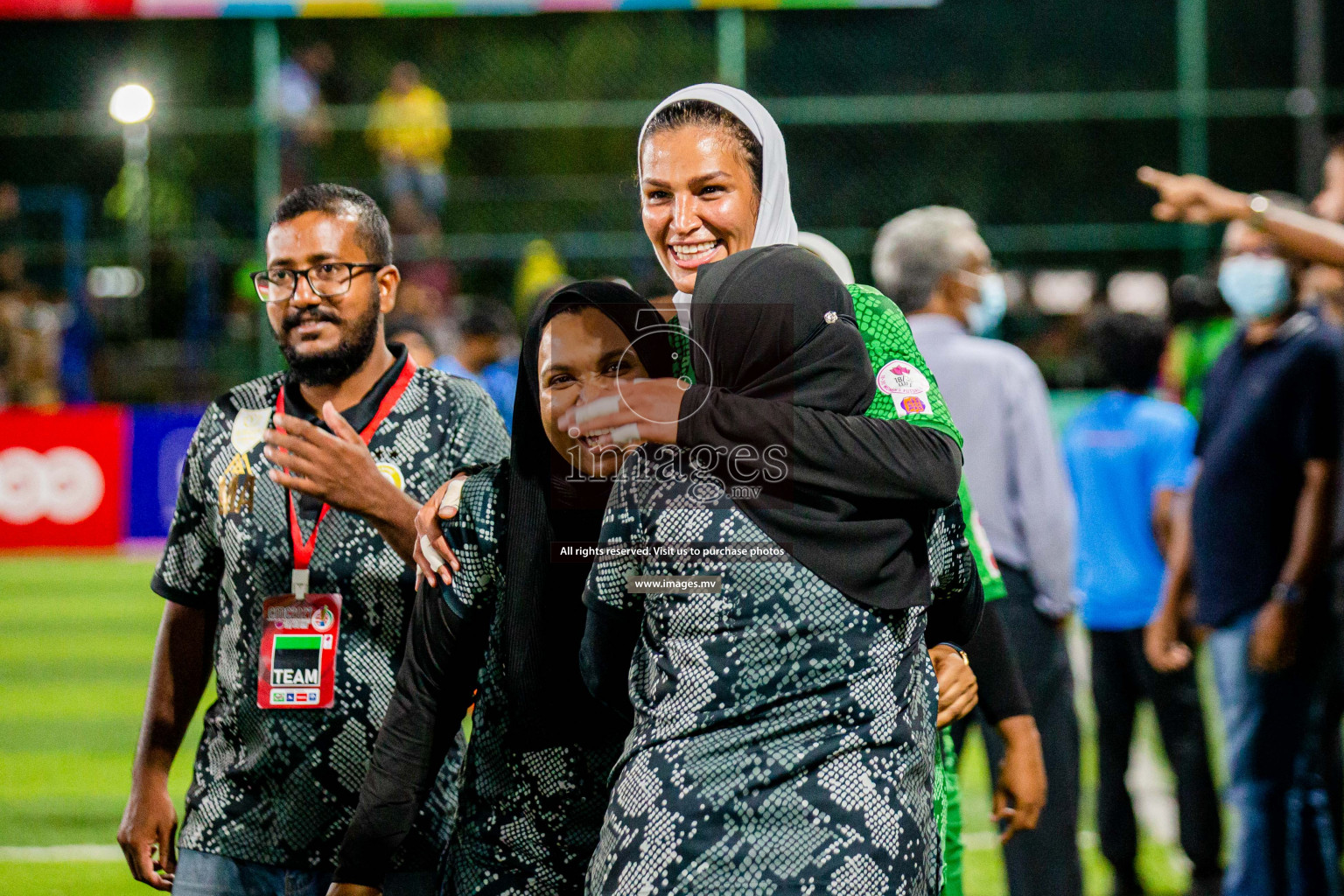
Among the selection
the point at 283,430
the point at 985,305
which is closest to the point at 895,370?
the point at 283,430

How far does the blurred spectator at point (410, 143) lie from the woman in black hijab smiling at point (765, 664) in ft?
47.8

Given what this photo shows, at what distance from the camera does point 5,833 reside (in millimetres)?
6680

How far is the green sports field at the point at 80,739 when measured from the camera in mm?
6043

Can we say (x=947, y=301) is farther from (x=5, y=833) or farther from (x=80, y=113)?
(x=80, y=113)

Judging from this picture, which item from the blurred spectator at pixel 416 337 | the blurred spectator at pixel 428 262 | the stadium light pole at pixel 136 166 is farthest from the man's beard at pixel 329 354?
the stadium light pole at pixel 136 166

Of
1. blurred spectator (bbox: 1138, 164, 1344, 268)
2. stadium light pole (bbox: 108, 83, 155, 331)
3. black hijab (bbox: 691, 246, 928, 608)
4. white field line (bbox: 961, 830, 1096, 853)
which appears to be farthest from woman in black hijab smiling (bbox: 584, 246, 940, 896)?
stadium light pole (bbox: 108, 83, 155, 331)

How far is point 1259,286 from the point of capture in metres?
4.89

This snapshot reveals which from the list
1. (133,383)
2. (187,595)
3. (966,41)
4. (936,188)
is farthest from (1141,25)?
(187,595)

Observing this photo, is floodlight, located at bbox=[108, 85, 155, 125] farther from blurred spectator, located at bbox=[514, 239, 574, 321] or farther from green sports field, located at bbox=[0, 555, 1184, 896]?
green sports field, located at bbox=[0, 555, 1184, 896]

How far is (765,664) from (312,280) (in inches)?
63.0

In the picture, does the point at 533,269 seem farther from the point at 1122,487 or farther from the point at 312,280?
the point at 312,280

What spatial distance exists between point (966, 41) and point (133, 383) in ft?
34.4

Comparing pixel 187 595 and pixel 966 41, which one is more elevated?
pixel 966 41

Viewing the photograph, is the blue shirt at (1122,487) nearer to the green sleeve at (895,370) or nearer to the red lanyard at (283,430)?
the red lanyard at (283,430)
